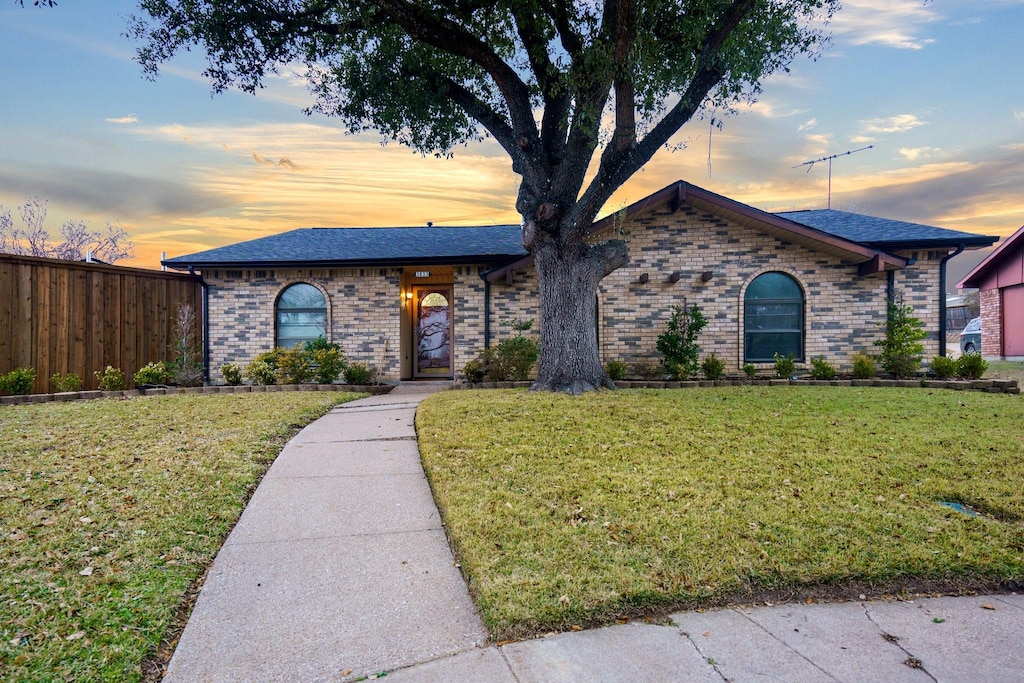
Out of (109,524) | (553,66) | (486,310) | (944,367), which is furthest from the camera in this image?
(486,310)

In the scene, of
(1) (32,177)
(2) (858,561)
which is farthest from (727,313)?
A: (1) (32,177)

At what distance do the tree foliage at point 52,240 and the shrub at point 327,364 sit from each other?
12.8m

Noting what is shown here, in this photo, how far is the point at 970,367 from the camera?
11.2 meters

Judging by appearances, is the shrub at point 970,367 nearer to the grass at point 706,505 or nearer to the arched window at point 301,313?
the grass at point 706,505

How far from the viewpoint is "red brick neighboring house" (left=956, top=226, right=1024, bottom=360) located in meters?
19.4

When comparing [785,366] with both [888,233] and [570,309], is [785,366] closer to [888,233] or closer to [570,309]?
[888,233]

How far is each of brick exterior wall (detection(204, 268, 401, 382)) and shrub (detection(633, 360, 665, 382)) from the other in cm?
562

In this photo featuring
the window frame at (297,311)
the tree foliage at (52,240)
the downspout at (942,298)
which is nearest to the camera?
the downspout at (942,298)

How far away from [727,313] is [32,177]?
64.6 ft

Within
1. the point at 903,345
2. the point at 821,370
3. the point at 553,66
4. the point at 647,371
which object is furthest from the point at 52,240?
the point at 903,345

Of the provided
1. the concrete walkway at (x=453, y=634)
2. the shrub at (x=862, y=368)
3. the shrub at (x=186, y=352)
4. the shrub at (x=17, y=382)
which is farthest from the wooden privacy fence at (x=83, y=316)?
the shrub at (x=862, y=368)

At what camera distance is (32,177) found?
16125mm

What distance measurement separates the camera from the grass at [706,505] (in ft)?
9.82

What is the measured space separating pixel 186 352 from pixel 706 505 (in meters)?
11.9
